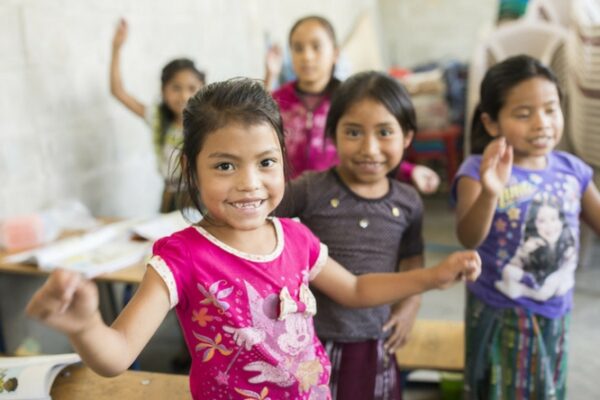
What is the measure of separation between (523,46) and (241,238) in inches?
140

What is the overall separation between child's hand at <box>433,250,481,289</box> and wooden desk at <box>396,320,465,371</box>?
0.89m

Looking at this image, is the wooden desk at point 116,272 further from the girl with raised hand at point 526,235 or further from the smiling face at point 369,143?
A: the girl with raised hand at point 526,235

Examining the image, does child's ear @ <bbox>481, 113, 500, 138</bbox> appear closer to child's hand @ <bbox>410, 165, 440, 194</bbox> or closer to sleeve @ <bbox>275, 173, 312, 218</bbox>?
child's hand @ <bbox>410, 165, 440, 194</bbox>

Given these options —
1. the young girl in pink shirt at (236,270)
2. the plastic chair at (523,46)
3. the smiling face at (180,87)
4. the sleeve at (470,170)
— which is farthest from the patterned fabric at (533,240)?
the plastic chair at (523,46)

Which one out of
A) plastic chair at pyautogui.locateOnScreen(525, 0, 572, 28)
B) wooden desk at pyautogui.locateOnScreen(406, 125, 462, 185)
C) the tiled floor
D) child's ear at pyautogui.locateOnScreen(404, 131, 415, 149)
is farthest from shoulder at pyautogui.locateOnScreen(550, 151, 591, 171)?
wooden desk at pyautogui.locateOnScreen(406, 125, 462, 185)

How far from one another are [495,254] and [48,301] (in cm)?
114

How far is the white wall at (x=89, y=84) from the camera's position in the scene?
222 cm

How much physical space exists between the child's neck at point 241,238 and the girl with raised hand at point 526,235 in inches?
23.0

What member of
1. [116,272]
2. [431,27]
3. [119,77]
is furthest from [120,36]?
[431,27]

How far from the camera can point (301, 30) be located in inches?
102

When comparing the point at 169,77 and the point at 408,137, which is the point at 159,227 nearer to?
the point at 169,77

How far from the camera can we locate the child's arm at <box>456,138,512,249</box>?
54.2 inches

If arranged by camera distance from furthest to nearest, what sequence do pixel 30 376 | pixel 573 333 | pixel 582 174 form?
pixel 573 333 → pixel 582 174 → pixel 30 376

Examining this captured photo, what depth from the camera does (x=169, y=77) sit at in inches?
104
